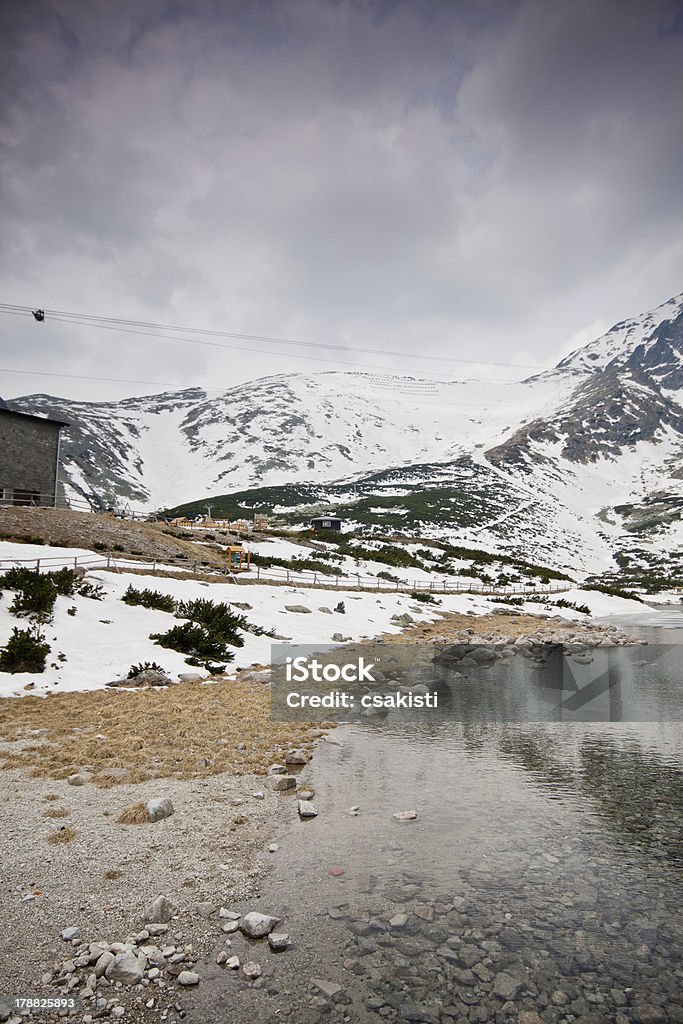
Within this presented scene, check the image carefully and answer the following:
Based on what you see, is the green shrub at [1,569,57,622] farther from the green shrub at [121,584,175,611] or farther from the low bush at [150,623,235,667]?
the low bush at [150,623,235,667]

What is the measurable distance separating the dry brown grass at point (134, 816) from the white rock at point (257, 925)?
2.77 m

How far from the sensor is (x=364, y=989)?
4594 mm

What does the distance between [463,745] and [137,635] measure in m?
12.2

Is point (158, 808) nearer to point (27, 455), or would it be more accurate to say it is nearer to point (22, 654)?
point (22, 654)

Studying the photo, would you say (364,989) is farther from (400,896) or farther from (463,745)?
(463,745)

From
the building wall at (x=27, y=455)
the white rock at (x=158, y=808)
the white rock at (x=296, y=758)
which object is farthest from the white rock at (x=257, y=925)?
the building wall at (x=27, y=455)

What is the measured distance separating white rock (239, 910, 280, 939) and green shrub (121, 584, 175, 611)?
17877 millimetres

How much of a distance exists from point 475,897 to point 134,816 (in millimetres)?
4751

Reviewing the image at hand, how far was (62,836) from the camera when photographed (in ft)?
22.6

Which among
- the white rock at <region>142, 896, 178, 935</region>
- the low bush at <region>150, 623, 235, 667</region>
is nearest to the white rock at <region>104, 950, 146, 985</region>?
the white rock at <region>142, 896, 178, 935</region>

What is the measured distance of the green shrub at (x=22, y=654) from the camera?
46.5ft

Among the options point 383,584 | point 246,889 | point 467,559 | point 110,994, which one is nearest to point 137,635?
point 246,889

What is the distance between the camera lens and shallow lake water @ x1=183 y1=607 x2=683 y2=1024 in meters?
4.50

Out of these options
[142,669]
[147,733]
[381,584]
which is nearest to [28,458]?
[381,584]
